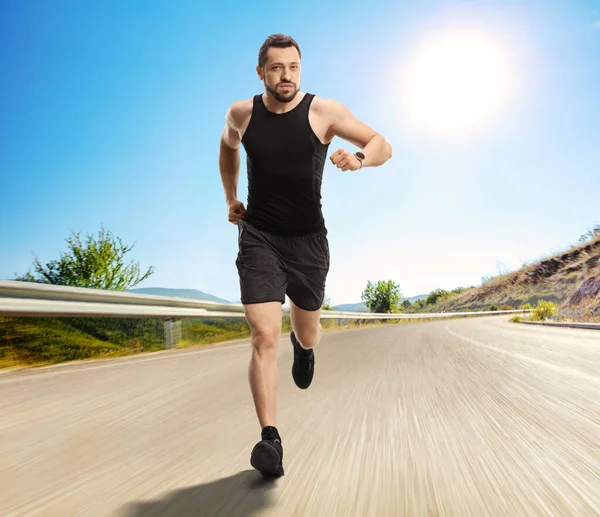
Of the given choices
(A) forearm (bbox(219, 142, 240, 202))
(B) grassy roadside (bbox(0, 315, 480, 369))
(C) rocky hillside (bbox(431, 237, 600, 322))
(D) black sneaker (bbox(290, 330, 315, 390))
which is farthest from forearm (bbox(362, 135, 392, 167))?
(C) rocky hillside (bbox(431, 237, 600, 322))

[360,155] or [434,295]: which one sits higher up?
[434,295]

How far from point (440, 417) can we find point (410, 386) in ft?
4.44

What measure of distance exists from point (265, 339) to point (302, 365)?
149 centimetres

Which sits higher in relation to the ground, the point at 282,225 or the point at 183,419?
the point at 282,225

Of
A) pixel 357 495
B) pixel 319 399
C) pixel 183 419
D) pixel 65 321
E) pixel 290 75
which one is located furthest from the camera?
pixel 65 321

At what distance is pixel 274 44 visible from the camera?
3447 millimetres

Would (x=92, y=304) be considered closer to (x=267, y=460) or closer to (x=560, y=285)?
(x=267, y=460)

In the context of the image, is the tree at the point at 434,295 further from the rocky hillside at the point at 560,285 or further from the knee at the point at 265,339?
the knee at the point at 265,339

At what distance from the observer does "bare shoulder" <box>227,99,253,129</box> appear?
357 cm

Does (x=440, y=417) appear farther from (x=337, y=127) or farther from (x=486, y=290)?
(x=486, y=290)

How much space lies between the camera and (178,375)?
587cm

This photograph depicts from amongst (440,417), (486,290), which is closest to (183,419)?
(440,417)

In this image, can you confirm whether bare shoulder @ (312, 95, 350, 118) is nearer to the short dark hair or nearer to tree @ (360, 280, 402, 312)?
the short dark hair

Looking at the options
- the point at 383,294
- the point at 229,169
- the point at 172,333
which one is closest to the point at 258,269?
the point at 229,169
